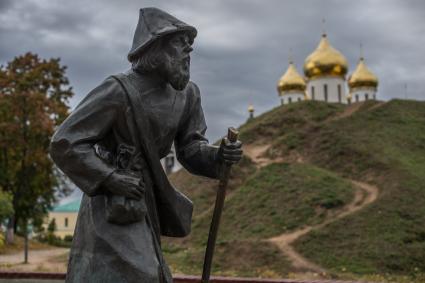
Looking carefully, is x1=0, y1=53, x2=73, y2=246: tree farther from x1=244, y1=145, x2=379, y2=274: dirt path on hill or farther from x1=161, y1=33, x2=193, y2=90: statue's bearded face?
x1=161, y1=33, x2=193, y2=90: statue's bearded face

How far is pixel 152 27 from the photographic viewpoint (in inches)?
123

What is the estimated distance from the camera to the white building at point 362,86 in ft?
150

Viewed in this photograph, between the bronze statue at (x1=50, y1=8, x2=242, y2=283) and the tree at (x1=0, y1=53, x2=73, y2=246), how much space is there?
20609mm

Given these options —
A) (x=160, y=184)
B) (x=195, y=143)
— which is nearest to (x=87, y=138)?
(x=160, y=184)

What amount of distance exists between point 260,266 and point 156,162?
1413 centimetres

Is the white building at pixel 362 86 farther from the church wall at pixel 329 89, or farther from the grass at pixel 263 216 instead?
the grass at pixel 263 216

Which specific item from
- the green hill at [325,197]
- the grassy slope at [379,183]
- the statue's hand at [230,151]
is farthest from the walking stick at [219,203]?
the grassy slope at [379,183]

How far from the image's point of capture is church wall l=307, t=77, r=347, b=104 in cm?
4388

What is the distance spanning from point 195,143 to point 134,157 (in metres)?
0.46

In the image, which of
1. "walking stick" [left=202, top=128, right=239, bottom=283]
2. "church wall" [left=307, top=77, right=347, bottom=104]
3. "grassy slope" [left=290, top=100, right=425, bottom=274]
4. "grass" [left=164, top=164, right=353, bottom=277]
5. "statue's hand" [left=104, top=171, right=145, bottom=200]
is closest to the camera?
"statue's hand" [left=104, top=171, right=145, bottom=200]

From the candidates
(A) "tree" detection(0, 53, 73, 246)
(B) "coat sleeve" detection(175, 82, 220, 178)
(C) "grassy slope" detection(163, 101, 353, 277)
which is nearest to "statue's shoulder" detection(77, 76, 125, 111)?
(B) "coat sleeve" detection(175, 82, 220, 178)

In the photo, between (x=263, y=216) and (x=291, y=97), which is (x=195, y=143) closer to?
(x=263, y=216)

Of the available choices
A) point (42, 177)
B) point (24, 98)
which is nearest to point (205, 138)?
point (24, 98)

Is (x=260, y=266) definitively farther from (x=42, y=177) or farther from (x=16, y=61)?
(x=16, y=61)
